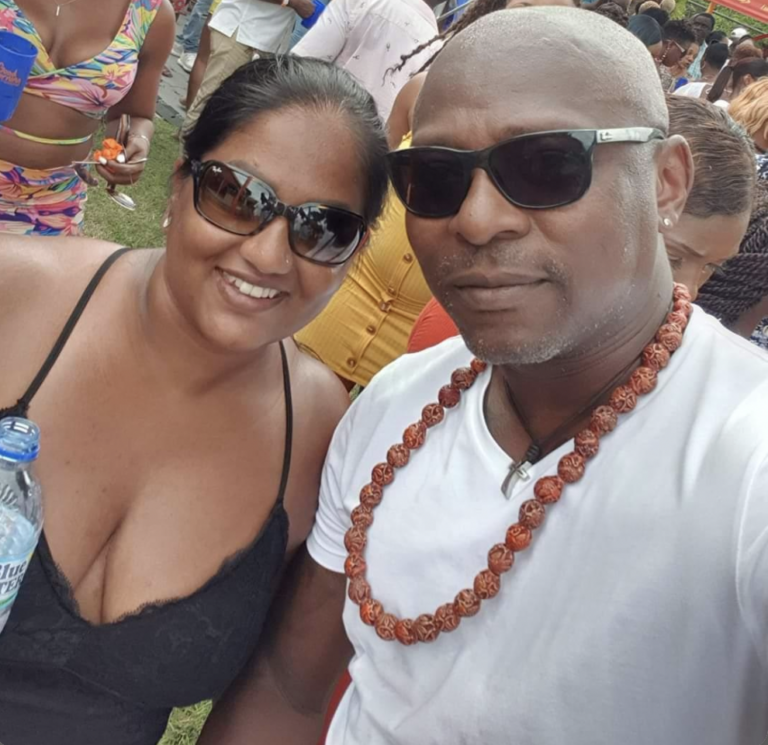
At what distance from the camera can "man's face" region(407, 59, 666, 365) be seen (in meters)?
1.32

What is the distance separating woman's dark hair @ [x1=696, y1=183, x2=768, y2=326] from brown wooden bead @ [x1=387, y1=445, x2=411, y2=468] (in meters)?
1.79

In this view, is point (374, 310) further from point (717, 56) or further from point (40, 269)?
point (717, 56)

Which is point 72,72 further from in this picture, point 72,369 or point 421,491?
point 421,491

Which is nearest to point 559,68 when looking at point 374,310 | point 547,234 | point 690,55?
point 547,234

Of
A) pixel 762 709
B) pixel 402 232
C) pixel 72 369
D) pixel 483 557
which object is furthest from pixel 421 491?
pixel 402 232

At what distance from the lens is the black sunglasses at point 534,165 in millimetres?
1296

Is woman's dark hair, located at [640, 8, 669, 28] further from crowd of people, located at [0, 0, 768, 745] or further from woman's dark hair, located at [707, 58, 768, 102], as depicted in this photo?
crowd of people, located at [0, 0, 768, 745]

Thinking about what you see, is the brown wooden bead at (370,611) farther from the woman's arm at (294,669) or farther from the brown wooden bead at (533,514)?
the brown wooden bead at (533,514)

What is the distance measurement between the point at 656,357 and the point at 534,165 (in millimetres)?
399

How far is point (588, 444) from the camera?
1330 mm

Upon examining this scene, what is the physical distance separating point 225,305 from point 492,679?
2.96 feet

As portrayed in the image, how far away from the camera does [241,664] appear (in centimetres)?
175

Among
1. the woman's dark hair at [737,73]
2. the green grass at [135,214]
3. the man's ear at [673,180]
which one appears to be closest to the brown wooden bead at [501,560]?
the man's ear at [673,180]

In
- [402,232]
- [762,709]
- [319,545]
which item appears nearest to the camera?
[762,709]
